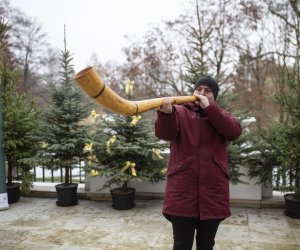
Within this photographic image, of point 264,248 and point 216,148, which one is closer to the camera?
point 216,148

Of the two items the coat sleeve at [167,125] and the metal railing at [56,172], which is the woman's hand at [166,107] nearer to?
the coat sleeve at [167,125]

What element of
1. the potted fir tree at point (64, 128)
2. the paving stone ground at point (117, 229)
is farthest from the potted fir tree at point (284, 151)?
the potted fir tree at point (64, 128)

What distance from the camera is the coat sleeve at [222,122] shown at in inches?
102

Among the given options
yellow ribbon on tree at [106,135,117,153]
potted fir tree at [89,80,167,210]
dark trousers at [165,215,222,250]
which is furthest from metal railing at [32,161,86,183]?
dark trousers at [165,215,222,250]

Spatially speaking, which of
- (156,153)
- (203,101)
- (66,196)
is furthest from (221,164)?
(66,196)

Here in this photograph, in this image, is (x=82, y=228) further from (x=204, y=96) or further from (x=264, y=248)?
(x=204, y=96)

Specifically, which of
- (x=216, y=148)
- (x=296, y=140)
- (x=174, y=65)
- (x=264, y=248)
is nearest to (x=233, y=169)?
(x=296, y=140)

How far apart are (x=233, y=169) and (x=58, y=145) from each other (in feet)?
9.86

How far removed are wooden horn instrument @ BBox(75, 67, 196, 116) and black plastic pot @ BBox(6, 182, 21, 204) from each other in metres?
5.28

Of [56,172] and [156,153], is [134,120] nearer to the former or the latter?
[156,153]

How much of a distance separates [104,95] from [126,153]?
4522 millimetres

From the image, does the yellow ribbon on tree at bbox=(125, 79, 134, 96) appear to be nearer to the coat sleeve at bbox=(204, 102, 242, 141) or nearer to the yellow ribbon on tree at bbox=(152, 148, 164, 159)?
the yellow ribbon on tree at bbox=(152, 148, 164, 159)

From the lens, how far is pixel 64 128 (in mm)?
6609

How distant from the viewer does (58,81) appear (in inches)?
270
